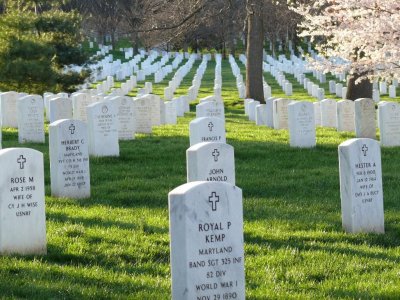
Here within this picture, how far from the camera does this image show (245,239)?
32.6 feet

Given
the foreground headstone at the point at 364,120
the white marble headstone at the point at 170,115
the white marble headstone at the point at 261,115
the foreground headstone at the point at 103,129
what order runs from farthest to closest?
the white marble headstone at the point at 170,115 < the white marble headstone at the point at 261,115 < the foreground headstone at the point at 364,120 < the foreground headstone at the point at 103,129

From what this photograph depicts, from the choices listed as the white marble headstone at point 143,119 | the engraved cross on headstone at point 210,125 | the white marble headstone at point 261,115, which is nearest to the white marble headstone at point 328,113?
the white marble headstone at point 261,115

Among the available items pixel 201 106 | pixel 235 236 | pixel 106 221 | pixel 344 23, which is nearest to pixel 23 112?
pixel 201 106

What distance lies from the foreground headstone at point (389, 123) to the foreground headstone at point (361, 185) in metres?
8.21

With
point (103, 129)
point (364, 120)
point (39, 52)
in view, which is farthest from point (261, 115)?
point (39, 52)

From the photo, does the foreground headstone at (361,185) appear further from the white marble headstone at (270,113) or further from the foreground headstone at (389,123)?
the white marble headstone at (270,113)

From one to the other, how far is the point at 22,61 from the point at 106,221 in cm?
2066

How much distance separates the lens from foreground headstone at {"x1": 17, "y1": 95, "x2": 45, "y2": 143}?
63.7 ft

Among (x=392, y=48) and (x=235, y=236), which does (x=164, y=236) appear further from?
(x=392, y=48)

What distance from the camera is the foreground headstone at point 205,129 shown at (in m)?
13.7

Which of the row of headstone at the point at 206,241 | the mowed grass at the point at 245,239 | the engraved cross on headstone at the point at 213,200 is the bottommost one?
the mowed grass at the point at 245,239

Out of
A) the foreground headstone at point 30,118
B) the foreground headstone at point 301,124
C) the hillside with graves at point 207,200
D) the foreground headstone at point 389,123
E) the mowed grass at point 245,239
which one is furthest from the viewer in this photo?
the foreground headstone at point 30,118

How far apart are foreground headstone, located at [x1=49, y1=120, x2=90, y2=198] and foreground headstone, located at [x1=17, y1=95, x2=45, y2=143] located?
23.4 feet

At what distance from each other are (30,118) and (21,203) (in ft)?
34.9
